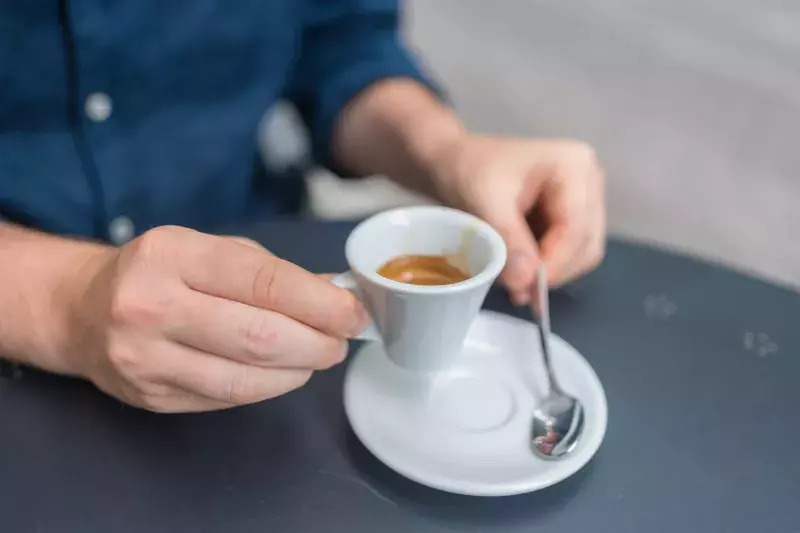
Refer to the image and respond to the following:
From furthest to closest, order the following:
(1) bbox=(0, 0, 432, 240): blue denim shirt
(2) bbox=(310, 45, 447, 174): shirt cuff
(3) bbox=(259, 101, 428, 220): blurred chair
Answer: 1. (3) bbox=(259, 101, 428, 220): blurred chair
2. (2) bbox=(310, 45, 447, 174): shirt cuff
3. (1) bbox=(0, 0, 432, 240): blue denim shirt

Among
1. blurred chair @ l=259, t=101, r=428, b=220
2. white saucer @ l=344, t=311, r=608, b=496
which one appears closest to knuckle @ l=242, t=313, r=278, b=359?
white saucer @ l=344, t=311, r=608, b=496

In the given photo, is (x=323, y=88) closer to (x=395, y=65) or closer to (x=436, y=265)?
(x=395, y=65)

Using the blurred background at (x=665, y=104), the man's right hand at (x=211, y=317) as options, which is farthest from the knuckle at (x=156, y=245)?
the blurred background at (x=665, y=104)

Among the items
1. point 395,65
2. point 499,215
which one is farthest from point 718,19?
point 499,215

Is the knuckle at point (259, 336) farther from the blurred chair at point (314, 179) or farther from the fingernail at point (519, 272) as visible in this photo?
the blurred chair at point (314, 179)

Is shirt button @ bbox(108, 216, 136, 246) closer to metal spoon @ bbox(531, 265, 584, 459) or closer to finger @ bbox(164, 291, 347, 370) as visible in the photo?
finger @ bbox(164, 291, 347, 370)

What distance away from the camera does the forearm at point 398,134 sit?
2.77 feet

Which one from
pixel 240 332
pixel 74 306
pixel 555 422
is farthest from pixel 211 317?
pixel 555 422

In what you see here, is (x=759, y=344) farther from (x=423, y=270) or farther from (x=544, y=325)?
(x=423, y=270)

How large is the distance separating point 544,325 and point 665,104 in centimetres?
76

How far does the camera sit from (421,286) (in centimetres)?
52

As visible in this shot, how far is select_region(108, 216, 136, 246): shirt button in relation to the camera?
2.77 feet

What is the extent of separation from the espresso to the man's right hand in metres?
0.09

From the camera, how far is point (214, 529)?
1.65ft
